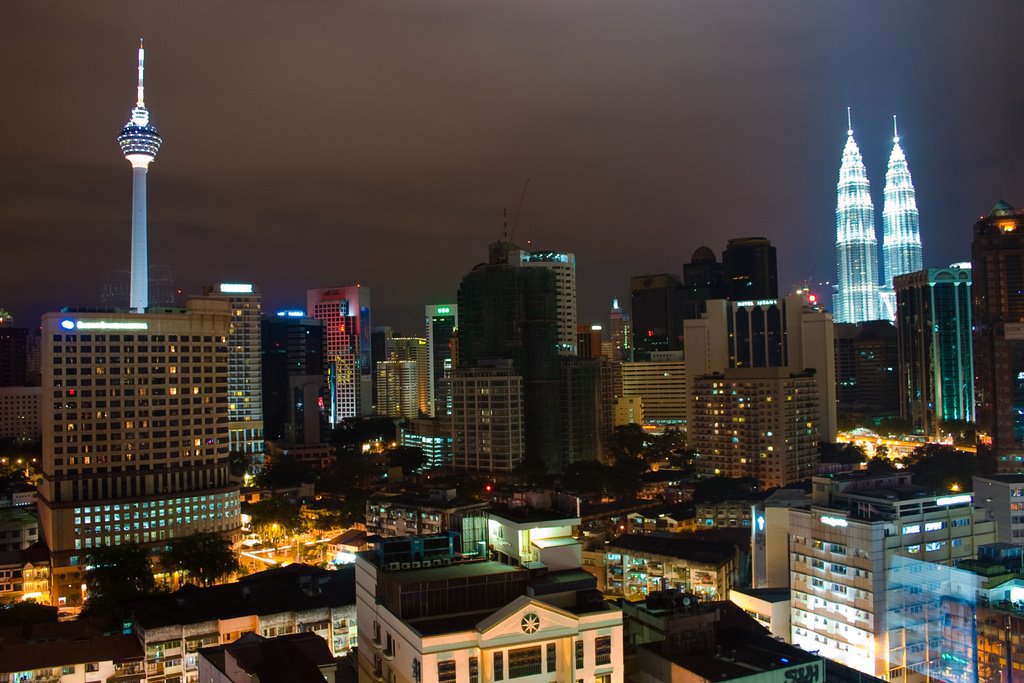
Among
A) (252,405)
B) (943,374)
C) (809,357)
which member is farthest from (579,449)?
(943,374)

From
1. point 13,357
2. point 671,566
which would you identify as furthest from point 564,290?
point 13,357

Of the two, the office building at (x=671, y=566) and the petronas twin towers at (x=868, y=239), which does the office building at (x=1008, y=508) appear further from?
the petronas twin towers at (x=868, y=239)

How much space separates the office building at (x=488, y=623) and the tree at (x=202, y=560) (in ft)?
69.4

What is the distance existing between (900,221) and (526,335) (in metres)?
77.6

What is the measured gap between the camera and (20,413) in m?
91.8

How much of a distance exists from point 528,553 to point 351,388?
331ft

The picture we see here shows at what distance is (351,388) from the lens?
118 metres

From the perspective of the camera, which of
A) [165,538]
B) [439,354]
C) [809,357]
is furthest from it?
[439,354]

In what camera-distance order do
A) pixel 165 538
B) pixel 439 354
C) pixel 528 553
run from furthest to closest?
pixel 439 354 → pixel 165 538 → pixel 528 553

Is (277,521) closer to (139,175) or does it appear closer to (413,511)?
(413,511)

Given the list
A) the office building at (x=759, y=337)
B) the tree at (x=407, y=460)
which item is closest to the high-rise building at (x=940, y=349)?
the office building at (x=759, y=337)

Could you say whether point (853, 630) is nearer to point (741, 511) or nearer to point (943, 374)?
point (741, 511)

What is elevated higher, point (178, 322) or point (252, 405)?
point (178, 322)

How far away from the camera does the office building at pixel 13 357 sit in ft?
345
